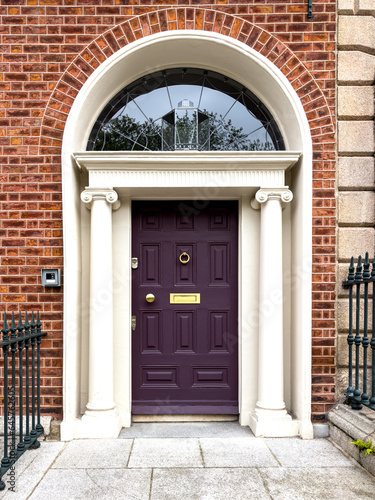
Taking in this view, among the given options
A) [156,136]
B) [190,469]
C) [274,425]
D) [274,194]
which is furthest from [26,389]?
[274,194]

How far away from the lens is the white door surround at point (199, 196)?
3857mm

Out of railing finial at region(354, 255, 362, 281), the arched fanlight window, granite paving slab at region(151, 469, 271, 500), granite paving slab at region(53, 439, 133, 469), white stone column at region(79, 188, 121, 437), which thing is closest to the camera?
granite paving slab at region(151, 469, 271, 500)

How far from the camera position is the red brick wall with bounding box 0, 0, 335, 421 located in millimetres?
3906

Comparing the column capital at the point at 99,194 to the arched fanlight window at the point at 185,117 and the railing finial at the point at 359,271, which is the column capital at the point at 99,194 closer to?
the arched fanlight window at the point at 185,117

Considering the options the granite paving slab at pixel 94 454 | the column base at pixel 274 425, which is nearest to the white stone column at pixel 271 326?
the column base at pixel 274 425

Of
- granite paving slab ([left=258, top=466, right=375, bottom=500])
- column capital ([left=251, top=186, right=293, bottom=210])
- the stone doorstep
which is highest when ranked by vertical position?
column capital ([left=251, top=186, right=293, bottom=210])

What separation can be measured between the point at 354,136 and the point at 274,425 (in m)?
2.95

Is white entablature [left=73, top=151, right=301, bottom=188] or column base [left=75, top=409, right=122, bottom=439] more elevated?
white entablature [left=73, top=151, right=301, bottom=188]

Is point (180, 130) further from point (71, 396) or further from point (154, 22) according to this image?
point (71, 396)

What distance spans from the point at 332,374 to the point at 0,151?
3.95 meters

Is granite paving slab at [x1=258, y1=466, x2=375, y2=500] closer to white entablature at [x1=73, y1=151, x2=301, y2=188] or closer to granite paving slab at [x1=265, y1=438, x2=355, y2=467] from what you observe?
granite paving slab at [x1=265, y1=438, x2=355, y2=467]

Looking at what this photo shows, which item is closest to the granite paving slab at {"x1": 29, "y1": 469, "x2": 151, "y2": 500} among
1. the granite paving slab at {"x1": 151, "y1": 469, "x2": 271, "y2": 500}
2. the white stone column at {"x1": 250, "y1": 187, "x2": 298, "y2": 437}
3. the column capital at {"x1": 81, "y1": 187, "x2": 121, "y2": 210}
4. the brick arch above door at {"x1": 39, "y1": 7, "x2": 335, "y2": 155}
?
the granite paving slab at {"x1": 151, "y1": 469, "x2": 271, "y2": 500}

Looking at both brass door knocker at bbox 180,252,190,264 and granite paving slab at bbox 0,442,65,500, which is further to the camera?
brass door knocker at bbox 180,252,190,264

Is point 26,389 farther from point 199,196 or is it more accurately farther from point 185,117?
point 185,117
